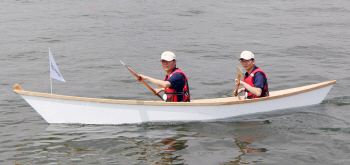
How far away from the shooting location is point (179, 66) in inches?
574

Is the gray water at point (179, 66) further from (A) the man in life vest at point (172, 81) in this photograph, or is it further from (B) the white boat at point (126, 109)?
(A) the man in life vest at point (172, 81)

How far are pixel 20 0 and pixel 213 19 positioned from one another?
14030 mm

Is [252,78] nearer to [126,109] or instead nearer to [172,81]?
[172,81]

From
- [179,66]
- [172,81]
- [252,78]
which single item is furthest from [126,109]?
[179,66]

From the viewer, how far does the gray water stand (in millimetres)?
7363

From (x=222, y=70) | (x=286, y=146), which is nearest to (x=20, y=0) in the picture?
(x=222, y=70)

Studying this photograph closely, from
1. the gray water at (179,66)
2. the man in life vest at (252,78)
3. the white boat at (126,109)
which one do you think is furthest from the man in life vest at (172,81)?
the man in life vest at (252,78)

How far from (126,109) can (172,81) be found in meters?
1.13

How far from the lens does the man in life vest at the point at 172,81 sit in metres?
8.00

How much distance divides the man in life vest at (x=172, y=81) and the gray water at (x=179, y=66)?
0.62 meters

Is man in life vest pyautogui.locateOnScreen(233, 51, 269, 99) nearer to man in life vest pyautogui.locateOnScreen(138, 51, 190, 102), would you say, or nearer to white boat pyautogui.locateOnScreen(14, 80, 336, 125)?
white boat pyautogui.locateOnScreen(14, 80, 336, 125)

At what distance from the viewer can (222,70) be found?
552 inches

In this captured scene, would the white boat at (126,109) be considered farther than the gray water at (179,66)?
Yes

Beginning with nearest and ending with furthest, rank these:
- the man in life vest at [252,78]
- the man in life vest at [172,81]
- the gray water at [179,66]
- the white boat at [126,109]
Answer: the gray water at [179,66] → the white boat at [126,109] → the man in life vest at [172,81] → the man in life vest at [252,78]
